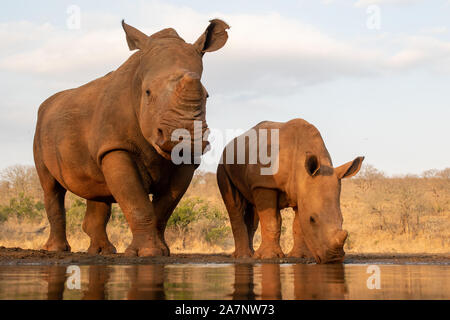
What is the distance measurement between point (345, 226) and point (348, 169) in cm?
1726

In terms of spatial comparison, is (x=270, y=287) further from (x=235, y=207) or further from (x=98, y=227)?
(x=98, y=227)

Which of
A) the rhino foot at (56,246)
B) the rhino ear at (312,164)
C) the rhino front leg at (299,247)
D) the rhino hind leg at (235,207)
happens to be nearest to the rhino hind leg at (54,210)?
the rhino foot at (56,246)

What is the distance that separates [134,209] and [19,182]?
1263 inches

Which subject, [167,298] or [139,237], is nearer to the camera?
[167,298]

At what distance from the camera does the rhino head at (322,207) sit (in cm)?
842

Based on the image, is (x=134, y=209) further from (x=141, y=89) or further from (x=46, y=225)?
(x=46, y=225)

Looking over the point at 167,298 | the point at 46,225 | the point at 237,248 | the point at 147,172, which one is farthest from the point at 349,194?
the point at 167,298

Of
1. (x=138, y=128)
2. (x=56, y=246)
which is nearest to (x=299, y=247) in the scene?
(x=138, y=128)

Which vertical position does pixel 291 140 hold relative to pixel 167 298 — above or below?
above

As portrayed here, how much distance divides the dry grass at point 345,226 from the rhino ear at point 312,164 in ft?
31.2

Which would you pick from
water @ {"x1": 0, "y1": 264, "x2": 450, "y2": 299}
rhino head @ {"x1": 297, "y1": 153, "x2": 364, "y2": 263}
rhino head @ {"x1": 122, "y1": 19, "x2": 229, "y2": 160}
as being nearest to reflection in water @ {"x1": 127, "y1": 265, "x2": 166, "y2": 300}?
water @ {"x1": 0, "y1": 264, "x2": 450, "y2": 299}

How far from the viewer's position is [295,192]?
31.6ft

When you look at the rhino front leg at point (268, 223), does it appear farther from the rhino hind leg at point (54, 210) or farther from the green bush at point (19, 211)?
the green bush at point (19, 211)
